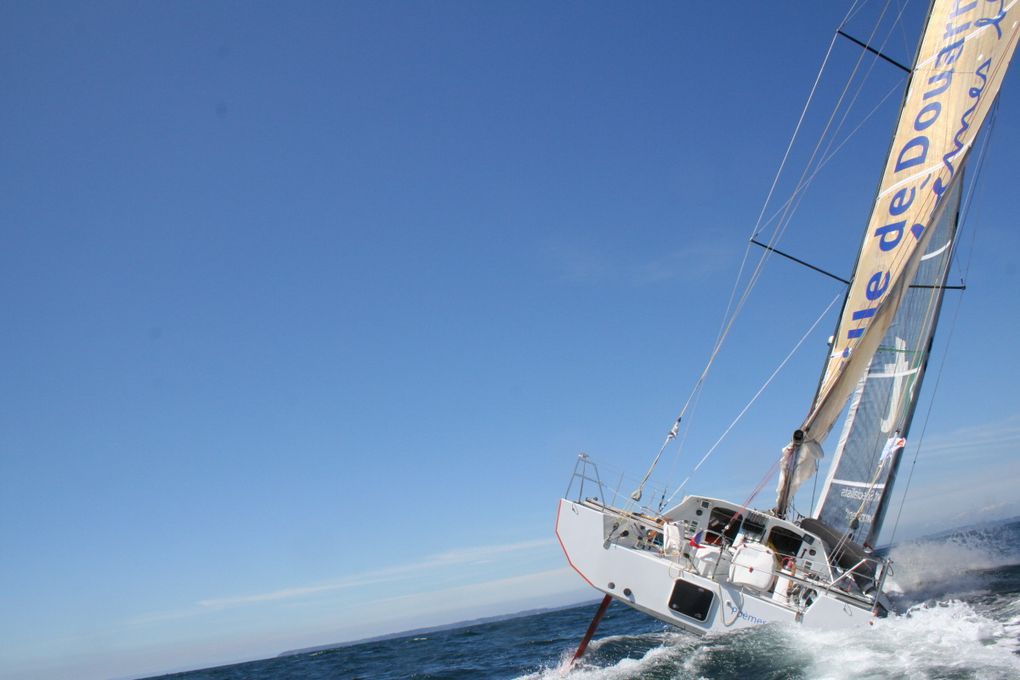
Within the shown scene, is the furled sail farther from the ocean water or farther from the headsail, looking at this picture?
the ocean water

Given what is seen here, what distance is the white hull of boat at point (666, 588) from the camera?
9.39 metres

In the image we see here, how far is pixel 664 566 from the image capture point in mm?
10148

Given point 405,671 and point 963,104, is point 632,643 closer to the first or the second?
point 405,671

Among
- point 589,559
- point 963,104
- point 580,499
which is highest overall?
point 963,104

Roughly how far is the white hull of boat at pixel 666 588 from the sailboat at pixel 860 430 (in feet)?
0.06

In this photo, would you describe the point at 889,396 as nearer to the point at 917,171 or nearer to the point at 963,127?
the point at 917,171

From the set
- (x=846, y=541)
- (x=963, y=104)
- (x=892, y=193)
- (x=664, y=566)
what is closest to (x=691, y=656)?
(x=664, y=566)

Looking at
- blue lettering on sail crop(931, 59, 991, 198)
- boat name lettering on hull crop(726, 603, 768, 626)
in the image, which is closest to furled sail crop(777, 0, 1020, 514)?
blue lettering on sail crop(931, 59, 991, 198)

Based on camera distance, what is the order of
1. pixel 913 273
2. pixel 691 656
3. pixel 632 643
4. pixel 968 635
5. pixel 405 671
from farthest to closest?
pixel 405 671 < pixel 632 643 < pixel 913 273 < pixel 691 656 < pixel 968 635

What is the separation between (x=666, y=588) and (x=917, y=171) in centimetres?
878

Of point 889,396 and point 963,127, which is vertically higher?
point 963,127

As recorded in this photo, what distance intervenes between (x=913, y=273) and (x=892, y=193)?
6.60 feet

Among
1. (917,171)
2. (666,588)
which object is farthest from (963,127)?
→ (666,588)

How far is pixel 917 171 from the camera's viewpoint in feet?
43.3
